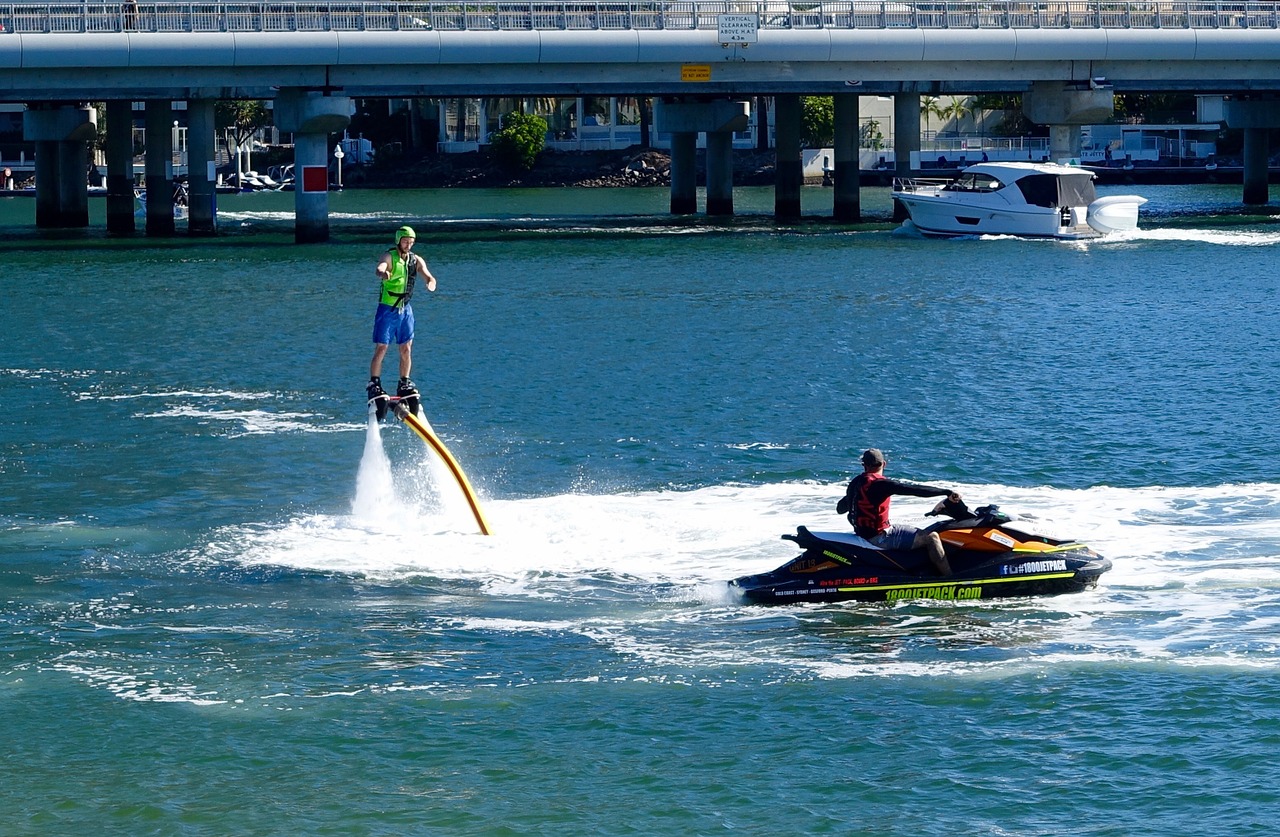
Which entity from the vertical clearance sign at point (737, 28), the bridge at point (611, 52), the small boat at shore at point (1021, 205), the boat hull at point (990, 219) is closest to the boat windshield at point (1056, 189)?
the small boat at shore at point (1021, 205)

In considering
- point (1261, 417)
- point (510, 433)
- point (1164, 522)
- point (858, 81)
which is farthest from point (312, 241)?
point (1164, 522)

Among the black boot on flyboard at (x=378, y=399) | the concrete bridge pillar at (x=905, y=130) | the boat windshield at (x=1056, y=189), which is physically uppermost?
the concrete bridge pillar at (x=905, y=130)

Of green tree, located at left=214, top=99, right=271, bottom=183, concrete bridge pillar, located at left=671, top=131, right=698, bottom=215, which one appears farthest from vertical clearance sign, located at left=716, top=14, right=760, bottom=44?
green tree, located at left=214, top=99, right=271, bottom=183

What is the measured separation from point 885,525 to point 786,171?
6744 cm

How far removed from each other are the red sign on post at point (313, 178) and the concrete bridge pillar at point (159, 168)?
32.7 feet

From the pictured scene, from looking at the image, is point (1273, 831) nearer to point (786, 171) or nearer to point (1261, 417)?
point (1261, 417)

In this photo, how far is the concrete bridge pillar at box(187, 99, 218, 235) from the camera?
7581 cm

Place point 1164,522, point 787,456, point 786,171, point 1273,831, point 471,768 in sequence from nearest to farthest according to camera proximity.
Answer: point 1273,831 → point 471,768 → point 1164,522 → point 787,456 → point 786,171

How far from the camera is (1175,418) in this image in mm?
34281

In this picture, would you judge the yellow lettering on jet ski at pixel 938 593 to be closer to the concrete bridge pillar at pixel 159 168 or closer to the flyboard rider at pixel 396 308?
the flyboard rider at pixel 396 308

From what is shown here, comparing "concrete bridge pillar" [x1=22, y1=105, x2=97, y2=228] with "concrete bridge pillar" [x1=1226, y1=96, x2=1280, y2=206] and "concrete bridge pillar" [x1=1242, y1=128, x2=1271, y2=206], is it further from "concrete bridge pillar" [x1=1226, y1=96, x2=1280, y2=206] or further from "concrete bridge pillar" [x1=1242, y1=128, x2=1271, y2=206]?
"concrete bridge pillar" [x1=1242, y1=128, x2=1271, y2=206]

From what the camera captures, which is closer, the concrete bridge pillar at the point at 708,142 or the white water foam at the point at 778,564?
the white water foam at the point at 778,564

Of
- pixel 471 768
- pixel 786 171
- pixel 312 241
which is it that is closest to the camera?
pixel 471 768

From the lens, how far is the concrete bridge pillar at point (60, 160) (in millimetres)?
85812
